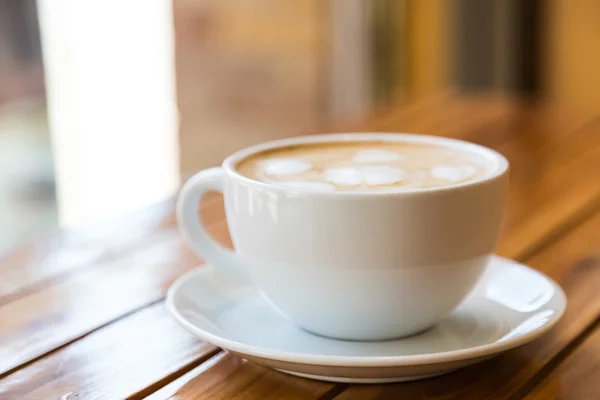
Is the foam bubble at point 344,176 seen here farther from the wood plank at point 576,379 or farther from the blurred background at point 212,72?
the blurred background at point 212,72

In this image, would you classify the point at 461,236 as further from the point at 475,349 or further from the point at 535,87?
the point at 535,87

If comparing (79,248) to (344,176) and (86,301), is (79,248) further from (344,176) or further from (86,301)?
(344,176)

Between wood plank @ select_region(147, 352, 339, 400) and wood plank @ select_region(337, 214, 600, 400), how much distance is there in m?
0.02

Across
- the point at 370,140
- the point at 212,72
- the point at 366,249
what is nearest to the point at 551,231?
the point at 370,140

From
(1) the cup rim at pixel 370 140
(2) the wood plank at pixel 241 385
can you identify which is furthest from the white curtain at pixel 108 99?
(2) the wood plank at pixel 241 385

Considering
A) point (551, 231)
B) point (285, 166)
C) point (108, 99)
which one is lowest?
point (108, 99)

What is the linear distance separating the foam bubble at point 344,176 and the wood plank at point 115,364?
0.41 feet

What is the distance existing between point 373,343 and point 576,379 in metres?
0.11

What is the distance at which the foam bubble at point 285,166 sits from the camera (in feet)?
1.69

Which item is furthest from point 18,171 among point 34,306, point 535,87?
point 34,306

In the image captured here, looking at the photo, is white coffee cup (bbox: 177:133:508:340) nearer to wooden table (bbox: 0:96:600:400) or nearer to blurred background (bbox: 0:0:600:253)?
wooden table (bbox: 0:96:600:400)

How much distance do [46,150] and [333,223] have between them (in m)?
1.82

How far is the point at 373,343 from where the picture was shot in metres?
0.48

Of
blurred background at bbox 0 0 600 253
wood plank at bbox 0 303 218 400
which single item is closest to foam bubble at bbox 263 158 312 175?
wood plank at bbox 0 303 218 400
